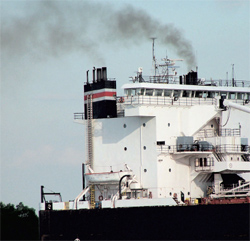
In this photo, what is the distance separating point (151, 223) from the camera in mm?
50531

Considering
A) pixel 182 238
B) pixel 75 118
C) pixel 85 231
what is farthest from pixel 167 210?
pixel 75 118

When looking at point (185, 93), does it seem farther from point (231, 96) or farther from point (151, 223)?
point (151, 223)

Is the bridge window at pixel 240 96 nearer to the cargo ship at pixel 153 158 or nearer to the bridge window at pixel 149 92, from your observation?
the cargo ship at pixel 153 158

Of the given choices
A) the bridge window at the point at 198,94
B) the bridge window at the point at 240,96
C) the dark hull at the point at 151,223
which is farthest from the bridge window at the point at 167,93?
the dark hull at the point at 151,223

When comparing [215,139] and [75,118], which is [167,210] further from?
[75,118]

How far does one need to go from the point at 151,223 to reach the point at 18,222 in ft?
34.4

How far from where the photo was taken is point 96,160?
181 ft

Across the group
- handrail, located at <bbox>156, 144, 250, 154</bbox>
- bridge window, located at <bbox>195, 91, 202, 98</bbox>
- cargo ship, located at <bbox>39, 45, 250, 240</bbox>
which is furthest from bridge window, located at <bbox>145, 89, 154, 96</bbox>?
handrail, located at <bbox>156, 144, 250, 154</bbox>

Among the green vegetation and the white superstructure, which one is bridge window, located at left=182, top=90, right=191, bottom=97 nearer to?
the white superstructure

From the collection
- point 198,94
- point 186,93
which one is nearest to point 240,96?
point 198,94

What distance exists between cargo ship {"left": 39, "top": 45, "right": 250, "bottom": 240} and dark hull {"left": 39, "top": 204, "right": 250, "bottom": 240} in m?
0.05

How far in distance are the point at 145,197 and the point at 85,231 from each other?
11.6ft

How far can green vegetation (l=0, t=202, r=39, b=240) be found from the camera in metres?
57.1

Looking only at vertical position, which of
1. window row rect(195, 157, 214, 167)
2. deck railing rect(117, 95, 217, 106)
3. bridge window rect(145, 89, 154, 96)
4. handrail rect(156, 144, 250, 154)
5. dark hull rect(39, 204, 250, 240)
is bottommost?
dark hull rect(39, 204, 250, 240)
